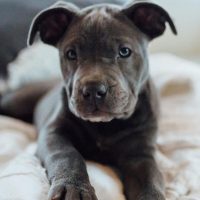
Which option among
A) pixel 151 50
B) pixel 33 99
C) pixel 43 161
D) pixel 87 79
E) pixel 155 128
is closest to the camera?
pixel 87 79

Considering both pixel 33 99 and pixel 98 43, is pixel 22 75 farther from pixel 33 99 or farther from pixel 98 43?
pixel 98 43

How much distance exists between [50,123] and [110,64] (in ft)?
1.24

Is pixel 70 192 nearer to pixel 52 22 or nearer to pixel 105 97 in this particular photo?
pixel 105 97

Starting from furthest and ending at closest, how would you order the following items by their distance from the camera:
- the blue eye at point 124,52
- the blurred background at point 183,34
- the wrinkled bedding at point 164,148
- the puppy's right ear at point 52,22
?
the blurred background at point 183,34 < the puppy's right ear at point 52,22 < the blue eye at point 124,52 < the wrinkled bedding at point 164,148

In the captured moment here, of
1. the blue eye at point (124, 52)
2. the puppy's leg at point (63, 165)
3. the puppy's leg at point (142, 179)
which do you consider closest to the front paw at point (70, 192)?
the puppy's leg at point (63, 165)

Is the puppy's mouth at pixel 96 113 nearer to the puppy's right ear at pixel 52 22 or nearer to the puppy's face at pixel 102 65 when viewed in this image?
the puppy's face at pixel 102 65

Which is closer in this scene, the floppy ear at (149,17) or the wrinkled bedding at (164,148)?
the wrinkled bedding at (164,148)

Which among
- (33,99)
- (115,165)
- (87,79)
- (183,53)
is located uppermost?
(87,79)

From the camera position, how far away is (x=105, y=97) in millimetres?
1456

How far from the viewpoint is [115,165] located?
5.47ft

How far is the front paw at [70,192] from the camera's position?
1.28 meters

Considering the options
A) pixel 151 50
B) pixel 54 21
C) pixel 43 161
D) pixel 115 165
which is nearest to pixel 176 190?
pixel 115 165

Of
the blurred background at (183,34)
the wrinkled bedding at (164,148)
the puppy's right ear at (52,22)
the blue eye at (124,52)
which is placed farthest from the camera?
the blurred background at (183,34)

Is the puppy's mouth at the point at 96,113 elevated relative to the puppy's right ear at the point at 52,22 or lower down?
lower down
